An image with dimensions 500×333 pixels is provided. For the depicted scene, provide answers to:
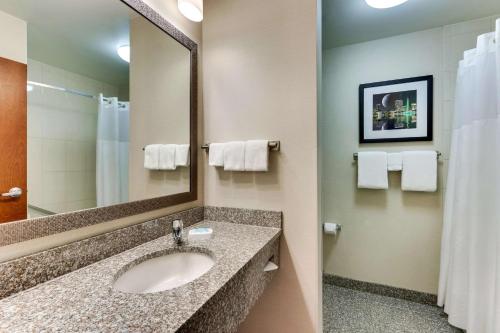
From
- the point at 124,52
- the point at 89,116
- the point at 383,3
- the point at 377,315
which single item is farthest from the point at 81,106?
the point at 377,315

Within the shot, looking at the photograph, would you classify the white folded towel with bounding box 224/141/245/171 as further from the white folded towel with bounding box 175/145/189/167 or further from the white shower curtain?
the white shower curtain

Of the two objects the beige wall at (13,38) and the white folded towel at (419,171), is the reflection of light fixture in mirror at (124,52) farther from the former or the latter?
the white folded towel at (419,171)

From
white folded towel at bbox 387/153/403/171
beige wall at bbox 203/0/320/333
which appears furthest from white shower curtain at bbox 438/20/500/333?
beige wall at bbox 203/0/320/333

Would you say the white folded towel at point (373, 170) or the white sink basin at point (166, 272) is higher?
the white folded towel at point (373, 170)

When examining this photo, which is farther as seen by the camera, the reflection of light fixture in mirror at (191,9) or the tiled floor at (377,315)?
the tiled floor at (377,315)

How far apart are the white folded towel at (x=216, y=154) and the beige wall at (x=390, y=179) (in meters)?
1.28

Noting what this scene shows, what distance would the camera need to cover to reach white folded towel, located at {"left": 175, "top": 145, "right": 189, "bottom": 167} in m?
1.33

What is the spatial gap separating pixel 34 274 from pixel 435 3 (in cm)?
256

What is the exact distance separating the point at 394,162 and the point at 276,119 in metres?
1.27

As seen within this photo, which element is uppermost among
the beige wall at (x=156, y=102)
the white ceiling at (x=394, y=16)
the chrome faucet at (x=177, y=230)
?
the white ceiling at (x=394, y=16)

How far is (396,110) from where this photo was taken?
1997mm

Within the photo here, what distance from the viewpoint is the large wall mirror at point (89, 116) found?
0.71m

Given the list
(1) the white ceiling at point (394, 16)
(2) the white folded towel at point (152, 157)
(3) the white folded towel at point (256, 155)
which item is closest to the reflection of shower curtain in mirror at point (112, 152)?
(2) the white folded towel at point (152, 157)

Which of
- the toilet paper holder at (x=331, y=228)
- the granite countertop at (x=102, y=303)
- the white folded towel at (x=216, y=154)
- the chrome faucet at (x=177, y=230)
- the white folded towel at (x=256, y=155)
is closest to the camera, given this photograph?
the granite countertop at (x=102, y=303)
